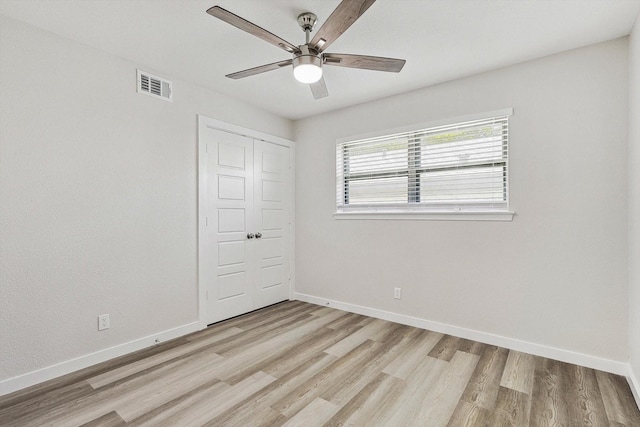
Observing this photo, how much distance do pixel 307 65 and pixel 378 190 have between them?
6.77 ft

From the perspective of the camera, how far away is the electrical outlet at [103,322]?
2625mm

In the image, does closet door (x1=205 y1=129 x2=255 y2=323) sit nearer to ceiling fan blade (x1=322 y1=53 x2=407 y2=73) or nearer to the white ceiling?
the white ceiling

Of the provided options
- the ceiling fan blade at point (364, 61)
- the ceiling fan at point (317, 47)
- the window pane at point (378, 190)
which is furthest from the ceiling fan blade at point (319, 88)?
the window pane at point (378, 190)

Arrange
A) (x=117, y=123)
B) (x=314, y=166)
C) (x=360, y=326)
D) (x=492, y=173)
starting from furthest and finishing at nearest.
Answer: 1. (x=314, y=166)
2. (x=360, y=326)
3. (x=492, y=173)
4. (x=117, y=123)

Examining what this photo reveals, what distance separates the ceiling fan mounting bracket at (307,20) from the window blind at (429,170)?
70.2 inches

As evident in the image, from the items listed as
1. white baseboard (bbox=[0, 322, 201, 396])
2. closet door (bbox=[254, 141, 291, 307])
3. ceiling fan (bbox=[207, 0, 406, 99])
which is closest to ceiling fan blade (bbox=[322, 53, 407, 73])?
ceiling fan (bbox=[207, 0, 406, 99])

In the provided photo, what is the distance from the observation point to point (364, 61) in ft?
7.05

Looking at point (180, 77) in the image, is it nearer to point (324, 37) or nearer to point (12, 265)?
point (324, 37)

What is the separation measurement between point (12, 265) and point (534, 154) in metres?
4.23

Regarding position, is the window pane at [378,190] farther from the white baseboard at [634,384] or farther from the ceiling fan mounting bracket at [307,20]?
the white baseboard at [634,384]

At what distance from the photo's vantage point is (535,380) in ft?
7.69

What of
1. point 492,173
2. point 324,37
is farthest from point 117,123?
point 492,173

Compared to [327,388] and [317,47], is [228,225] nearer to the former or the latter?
[327,388]

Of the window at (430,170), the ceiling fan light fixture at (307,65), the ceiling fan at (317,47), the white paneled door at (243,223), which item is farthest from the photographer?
the white paneled door at (243,223)
